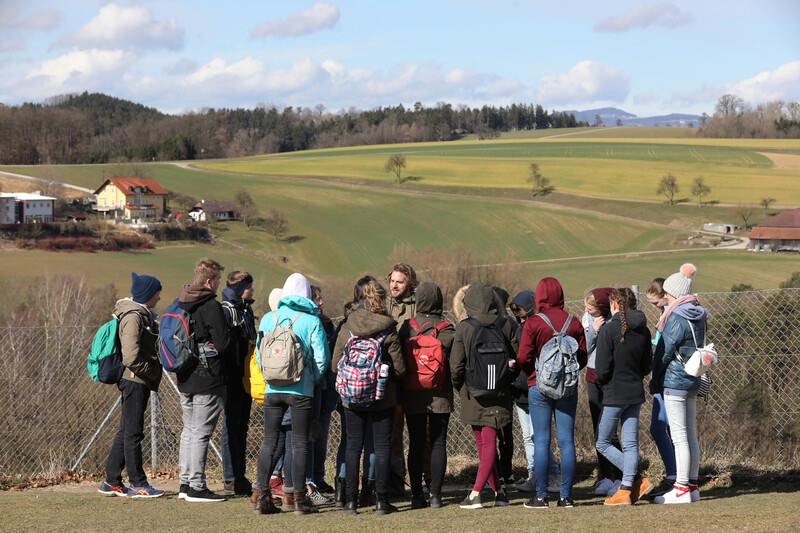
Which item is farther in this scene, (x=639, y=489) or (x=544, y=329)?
(x=639, y=489)

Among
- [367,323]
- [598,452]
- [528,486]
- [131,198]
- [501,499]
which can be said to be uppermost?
[131,198]

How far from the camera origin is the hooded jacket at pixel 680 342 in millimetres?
6105

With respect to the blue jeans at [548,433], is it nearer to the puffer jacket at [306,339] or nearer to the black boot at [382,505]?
the black boot at [382,505]

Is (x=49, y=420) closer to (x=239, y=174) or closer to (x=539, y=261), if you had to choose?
(x=539, y=261)

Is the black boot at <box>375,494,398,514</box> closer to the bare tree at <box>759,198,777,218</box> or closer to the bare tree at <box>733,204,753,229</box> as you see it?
the bare tree at <box>733,204,753,229</box>

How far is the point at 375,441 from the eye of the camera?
6012 mm

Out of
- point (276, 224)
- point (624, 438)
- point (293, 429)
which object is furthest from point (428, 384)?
point (276, 224)

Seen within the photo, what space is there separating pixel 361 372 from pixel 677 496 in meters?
2.69

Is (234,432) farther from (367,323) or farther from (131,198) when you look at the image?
(131,198)

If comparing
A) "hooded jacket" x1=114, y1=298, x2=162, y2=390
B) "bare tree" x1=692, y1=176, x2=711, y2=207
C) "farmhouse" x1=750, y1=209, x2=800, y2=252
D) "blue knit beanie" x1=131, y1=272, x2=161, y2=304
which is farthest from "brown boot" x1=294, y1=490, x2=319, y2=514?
"bare tree" x1=692, y1=176, x2=711, y2=207

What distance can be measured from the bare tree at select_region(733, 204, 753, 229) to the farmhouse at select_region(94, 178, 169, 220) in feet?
171

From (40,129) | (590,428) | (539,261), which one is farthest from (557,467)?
(40,129)

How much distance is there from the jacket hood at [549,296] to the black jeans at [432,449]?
1.17m

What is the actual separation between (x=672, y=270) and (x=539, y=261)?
10919 mm
